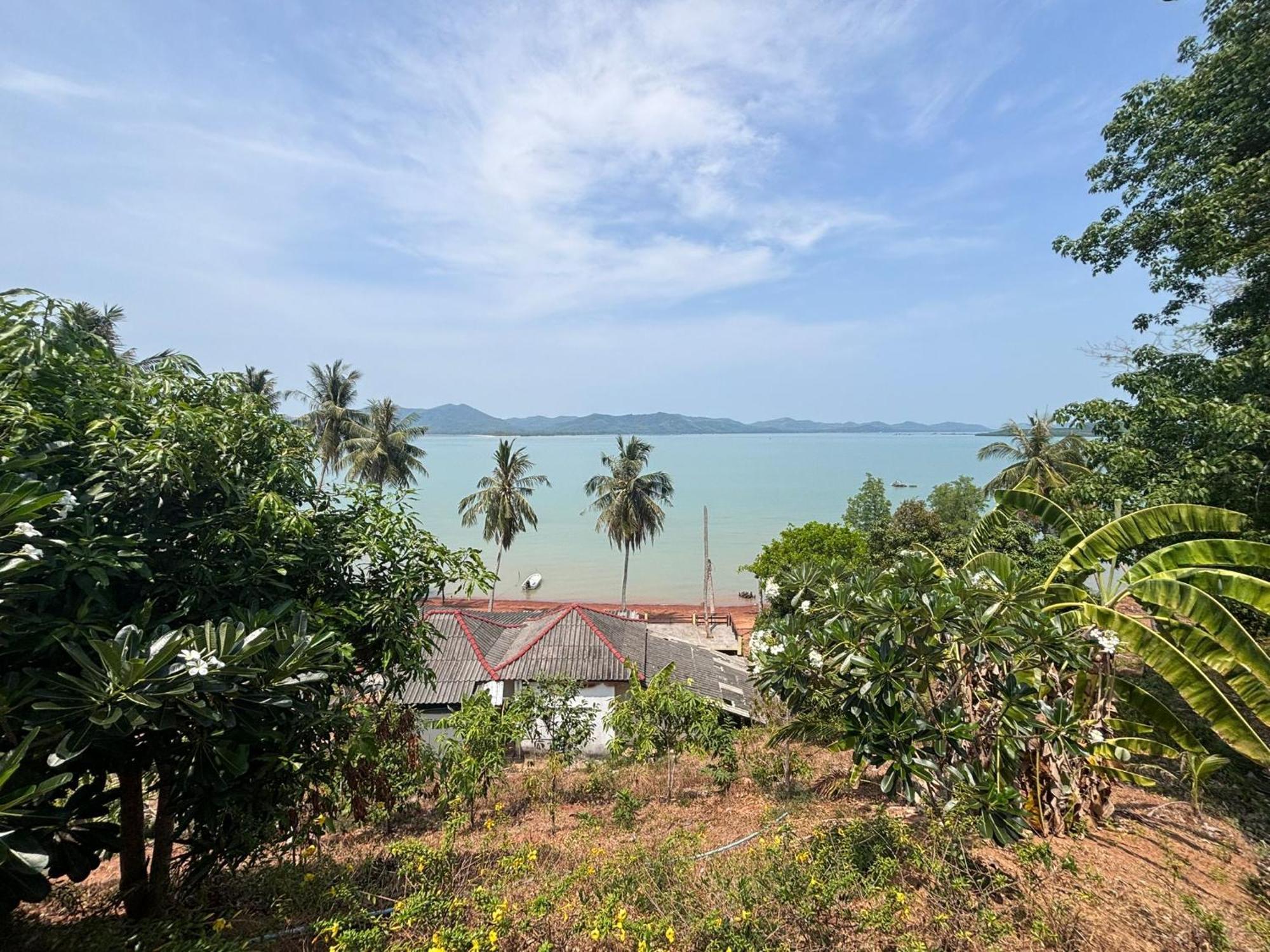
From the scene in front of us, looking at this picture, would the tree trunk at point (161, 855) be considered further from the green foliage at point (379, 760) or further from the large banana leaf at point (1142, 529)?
the large banana leaf at point (1142, 529)

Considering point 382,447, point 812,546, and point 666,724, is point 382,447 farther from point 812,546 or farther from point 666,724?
point 666,724

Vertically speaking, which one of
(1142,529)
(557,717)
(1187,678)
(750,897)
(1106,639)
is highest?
(1142,529)

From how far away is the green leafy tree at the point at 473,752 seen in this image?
7.06 m

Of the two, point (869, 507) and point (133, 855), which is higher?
point (133, 855)

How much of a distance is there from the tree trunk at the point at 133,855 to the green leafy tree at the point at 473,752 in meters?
3.41

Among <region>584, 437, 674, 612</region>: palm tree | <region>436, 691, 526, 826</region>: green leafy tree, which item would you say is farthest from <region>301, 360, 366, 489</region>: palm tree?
<region>436, 691, 526, 826</region>: green leafy tree

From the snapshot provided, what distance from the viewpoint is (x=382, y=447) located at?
28.5 meters

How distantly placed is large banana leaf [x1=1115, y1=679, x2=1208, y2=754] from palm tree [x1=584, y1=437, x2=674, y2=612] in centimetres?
2340

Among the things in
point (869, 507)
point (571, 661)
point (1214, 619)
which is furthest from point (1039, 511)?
point (869, 507)

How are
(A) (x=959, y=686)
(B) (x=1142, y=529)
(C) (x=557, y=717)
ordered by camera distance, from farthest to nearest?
(C) (x=557, y=717) < (B) (x=1142, y=529) < (A) (x=959, y=686)

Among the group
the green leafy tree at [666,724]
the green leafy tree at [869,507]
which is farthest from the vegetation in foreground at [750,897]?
the green leafy tree at [869,507]

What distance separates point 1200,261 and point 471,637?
53.3 ft

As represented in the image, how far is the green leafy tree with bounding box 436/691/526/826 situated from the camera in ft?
23.2

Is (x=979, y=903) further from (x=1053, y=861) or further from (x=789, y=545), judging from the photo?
(x=789, y=545)
